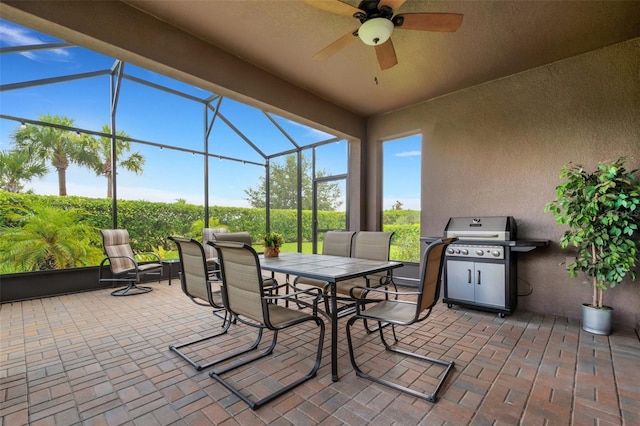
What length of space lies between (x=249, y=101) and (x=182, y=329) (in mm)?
2764

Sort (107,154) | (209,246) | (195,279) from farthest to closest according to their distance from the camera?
1. (209,246)
2. (107,154)
3. (195,279)

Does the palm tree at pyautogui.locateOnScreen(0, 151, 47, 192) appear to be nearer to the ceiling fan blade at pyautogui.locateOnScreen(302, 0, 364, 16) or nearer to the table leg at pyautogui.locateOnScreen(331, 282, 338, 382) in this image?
the ceiling fan blade at pyautogui.locateOnScreen(302, 0, 364, 16)

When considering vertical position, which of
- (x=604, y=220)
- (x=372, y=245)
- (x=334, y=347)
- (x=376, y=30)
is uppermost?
(x=376, y=30)

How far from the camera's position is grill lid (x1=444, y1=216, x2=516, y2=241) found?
3.34 metres

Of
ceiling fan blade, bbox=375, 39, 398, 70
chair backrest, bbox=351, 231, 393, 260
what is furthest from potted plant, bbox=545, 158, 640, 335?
ceiling fan blade, bbox=375, 39, 398, 70

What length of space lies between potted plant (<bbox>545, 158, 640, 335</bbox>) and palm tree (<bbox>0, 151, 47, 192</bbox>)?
6.80m

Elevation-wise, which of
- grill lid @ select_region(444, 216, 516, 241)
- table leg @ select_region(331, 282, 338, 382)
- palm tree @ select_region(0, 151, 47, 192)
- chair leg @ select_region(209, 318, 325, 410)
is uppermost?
palm tree @ select_region(0, 151, 47, 192)

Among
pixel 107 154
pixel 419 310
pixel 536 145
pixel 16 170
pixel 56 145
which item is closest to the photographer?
pixel 419 310

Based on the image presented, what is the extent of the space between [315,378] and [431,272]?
111cm

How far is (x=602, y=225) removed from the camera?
2.77 m

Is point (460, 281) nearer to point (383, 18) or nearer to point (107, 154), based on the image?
point (383, 18)

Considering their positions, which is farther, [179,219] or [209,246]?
[179,219]

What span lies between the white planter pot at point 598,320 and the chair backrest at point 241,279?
3.26 metres

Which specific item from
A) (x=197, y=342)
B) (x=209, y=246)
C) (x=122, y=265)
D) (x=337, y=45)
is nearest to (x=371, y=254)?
(x=197, y=342)
